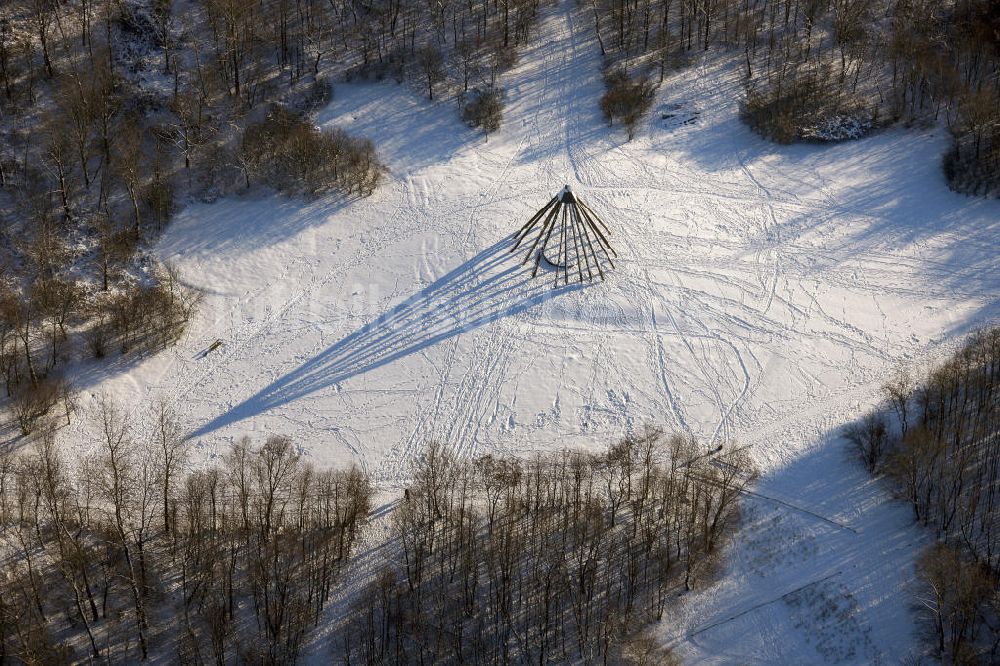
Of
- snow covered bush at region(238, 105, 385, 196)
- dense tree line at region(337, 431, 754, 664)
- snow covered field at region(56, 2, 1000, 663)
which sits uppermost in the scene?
snow covered bush at region(238, 105, 385, 196)

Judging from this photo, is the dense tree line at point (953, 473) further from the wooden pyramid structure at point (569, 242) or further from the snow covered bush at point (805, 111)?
the snow covered bush at point (805, 111)

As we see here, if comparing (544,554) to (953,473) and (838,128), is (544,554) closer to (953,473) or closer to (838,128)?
(953,473)

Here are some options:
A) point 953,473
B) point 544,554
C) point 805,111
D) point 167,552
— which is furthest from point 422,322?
point 805,111

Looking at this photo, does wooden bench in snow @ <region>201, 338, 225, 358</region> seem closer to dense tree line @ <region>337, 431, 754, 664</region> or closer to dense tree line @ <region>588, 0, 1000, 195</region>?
dense tree line @ <region>337, 431, 754, 664</region>

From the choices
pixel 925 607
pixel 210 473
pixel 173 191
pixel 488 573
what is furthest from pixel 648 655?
pixel 173 191

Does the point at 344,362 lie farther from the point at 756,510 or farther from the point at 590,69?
the point at 590,69

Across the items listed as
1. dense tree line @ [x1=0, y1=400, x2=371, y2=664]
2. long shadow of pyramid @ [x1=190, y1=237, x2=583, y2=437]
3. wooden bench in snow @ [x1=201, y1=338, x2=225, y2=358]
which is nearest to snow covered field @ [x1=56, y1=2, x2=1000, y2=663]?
long shadow of pyramid @ [x1=190, y1=237, x2=583, y2=437]

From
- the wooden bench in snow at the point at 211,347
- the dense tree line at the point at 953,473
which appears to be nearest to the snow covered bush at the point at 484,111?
the wooden bench in snow at the point at 211,347
